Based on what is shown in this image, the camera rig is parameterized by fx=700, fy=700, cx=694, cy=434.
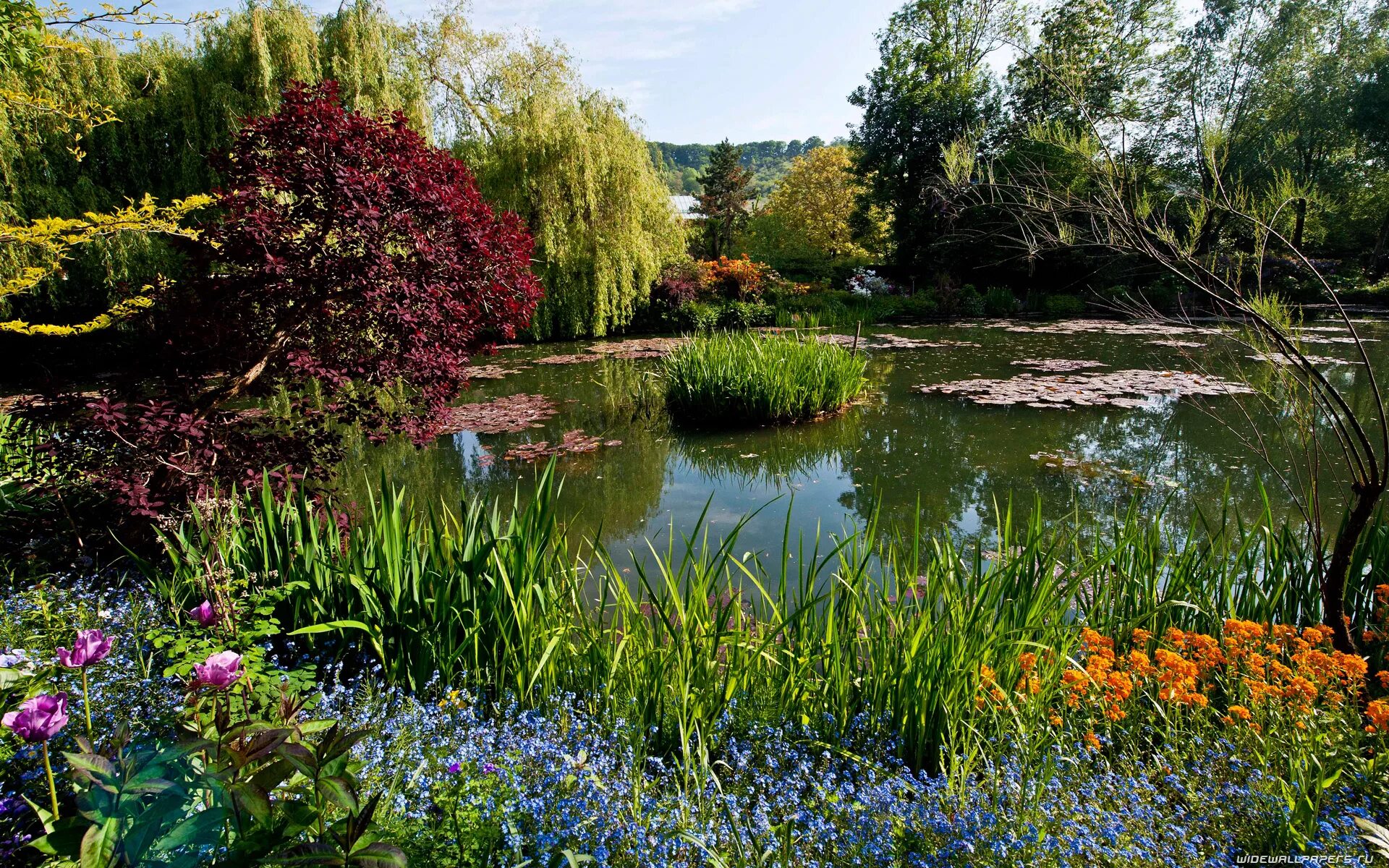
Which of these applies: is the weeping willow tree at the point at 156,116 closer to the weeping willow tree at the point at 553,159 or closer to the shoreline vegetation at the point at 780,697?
the weeping willow tree at the point at 553,159

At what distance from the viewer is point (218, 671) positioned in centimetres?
115

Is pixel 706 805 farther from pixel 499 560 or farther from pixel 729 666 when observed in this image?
pixel 499 560

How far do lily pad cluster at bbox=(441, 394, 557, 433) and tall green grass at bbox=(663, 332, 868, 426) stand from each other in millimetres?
1594

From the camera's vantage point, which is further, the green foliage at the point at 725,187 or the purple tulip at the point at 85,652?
the green foliage at the point at 725,187

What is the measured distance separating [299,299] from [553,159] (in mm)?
9930

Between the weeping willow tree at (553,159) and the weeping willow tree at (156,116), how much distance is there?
2.00 m

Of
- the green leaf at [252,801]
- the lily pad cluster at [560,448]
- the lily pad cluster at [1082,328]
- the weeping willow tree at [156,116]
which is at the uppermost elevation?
the weeping willow tree at [156,116]

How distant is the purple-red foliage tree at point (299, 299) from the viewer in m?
2.99

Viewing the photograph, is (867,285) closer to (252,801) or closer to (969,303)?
(969,303)

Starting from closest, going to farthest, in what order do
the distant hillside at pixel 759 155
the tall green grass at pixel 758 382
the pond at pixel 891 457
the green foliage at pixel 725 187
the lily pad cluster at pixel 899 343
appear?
the pond at pixel 891 457
the tall green grass at pixel 758 382
the lily pad cluster at pixel 899 343
the green foliage at pixel 725 187
the distant hillside at pixel 759 155

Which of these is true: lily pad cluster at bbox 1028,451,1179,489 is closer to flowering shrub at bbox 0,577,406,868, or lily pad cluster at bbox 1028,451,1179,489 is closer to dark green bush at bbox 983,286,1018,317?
flowering shrub at bbox 0,577,406,868

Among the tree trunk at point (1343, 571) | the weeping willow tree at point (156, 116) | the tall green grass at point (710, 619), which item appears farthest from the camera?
the weeping willow tree at point (156, 116)

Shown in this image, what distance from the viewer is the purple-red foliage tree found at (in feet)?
9.81

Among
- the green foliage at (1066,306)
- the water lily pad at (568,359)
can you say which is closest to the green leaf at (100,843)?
the water lily pad at (568,359)
